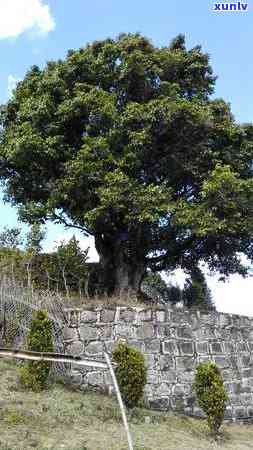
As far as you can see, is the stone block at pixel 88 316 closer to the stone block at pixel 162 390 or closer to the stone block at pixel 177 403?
the stone block at pixel 162 390

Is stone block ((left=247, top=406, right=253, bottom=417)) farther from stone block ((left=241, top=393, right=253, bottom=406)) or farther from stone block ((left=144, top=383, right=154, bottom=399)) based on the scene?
stone block ((left=144, top=383, right=154, bottom=399))

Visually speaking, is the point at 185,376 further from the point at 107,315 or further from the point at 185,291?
the point at 185,291

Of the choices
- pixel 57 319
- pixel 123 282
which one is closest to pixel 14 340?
pixel 57 319

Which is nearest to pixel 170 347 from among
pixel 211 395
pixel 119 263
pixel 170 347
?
pixel 170 347

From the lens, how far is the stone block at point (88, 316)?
444 inches

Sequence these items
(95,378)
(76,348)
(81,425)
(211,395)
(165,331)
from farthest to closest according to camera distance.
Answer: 1. (165,331)
2. (76,348)
3. (95,378)
4. (211,395)
5. (81,425)

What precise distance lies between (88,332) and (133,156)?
200 inches

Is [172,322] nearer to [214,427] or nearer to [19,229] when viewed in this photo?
[214,427]

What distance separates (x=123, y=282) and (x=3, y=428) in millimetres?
8623

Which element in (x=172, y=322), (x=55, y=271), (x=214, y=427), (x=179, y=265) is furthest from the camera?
(x=179, y=265)

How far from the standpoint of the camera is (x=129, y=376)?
947 centimetres

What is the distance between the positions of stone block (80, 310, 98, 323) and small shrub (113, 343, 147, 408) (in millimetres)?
1849

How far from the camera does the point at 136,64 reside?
15062 millimetres

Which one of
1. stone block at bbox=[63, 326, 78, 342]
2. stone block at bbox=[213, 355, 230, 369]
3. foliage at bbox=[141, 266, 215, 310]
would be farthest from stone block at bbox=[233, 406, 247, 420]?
foliage at bbox=[141, 266, 215, 310]
